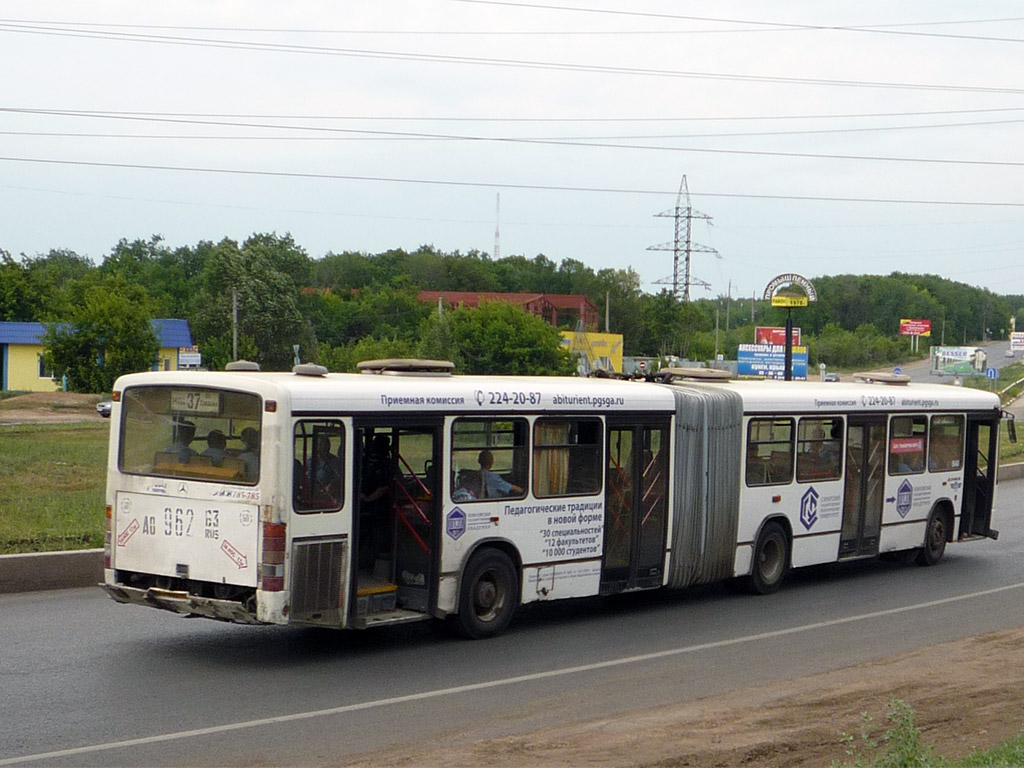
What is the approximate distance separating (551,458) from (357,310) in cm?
9629

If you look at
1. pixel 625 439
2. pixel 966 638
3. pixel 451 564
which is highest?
pixel 625 439

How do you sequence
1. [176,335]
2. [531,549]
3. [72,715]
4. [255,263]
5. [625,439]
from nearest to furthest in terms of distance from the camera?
[72,715] < [531,549] < [625,439] < [176,335] < [255,263]

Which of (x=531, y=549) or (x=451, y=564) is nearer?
(x=451, y=564)

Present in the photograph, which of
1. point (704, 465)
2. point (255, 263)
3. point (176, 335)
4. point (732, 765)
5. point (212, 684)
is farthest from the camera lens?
point (255, 263)

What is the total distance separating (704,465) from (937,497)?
5.67 meters

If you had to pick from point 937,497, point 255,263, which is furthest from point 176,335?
point 937,497

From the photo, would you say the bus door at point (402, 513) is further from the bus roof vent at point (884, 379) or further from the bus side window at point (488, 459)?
the bus roof vent at point (884, 379)

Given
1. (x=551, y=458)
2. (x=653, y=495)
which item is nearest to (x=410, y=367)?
(x=551, y=458)

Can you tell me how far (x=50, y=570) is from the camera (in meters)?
13.7

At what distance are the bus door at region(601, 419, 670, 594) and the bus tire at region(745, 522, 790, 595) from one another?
1851 mm

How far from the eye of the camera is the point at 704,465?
14.2 meters

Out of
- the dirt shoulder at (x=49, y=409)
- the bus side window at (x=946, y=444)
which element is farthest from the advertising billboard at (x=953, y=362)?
the bus side window at (x=946, y=444)

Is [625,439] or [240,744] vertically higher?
[625,439]

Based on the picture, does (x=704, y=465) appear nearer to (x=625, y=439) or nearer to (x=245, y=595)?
(x=625, y=439)
